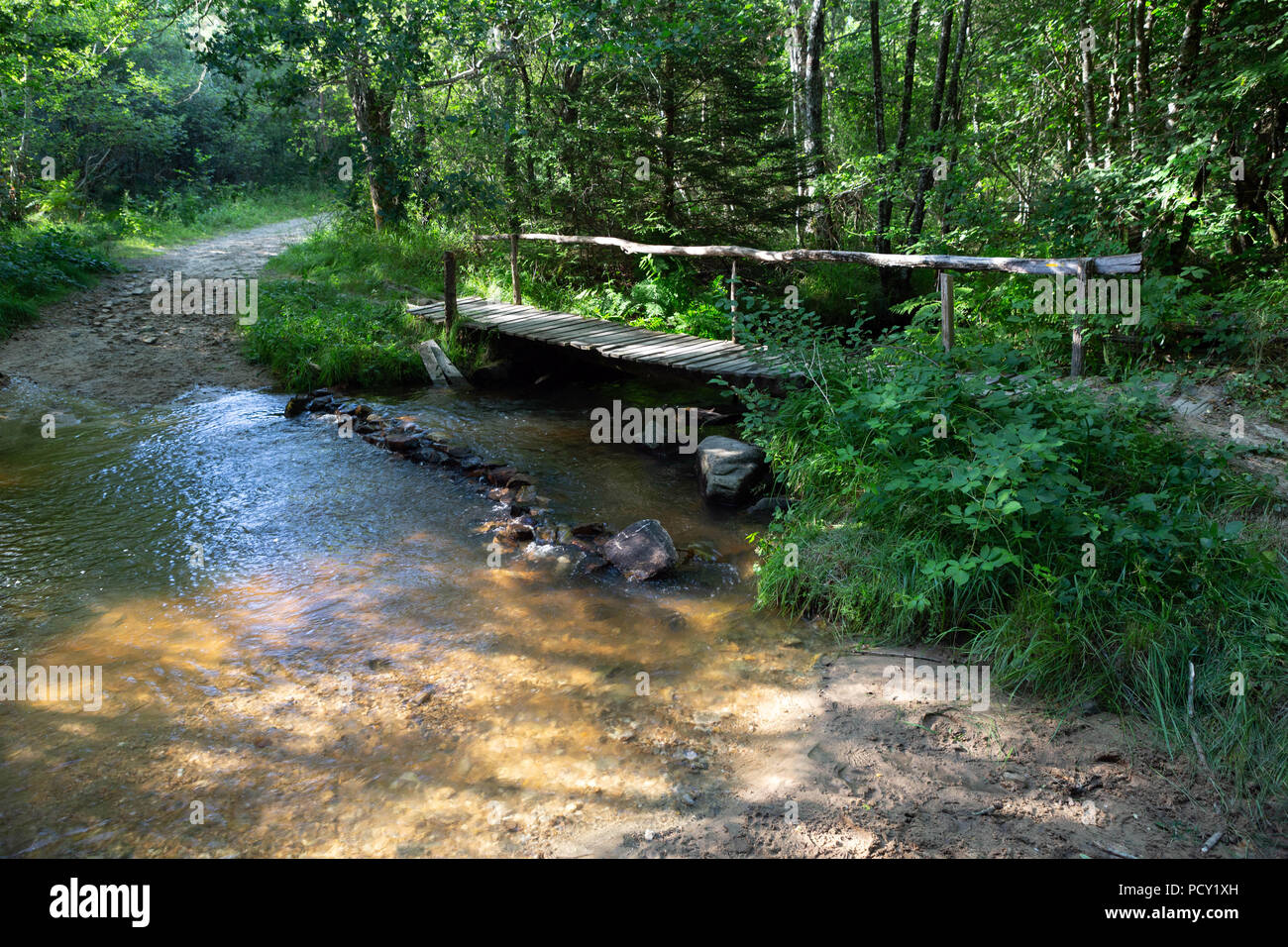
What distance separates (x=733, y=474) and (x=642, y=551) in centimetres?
141


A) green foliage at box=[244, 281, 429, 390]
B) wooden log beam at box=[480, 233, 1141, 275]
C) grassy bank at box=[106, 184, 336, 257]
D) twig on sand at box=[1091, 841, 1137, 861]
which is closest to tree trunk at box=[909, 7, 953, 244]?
wooden log beam at box=[480, 233, 1141, 275]

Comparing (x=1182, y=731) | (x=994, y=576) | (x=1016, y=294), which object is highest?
(x=1016, y=294)

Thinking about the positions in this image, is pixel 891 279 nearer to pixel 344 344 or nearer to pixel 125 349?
pixel 344 344

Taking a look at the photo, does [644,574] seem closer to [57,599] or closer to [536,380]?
[57,599]

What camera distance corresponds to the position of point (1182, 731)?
3256mm

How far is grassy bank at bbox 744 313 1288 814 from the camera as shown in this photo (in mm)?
3416

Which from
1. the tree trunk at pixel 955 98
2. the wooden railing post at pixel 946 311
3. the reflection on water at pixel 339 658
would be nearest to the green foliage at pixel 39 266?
the reflection on water at pixel 339 658

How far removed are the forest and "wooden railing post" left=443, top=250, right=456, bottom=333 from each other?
33cm

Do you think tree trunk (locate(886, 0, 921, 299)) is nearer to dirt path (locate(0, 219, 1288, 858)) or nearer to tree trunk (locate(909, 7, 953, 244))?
tree trunk (locate(909, 7, 953, 244))

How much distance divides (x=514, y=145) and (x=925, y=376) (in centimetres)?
921

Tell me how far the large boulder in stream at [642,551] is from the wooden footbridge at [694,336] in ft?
5.78

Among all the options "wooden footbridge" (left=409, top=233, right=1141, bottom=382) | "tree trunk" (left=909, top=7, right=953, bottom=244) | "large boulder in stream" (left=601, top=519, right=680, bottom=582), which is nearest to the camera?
"large boulder in stream" (left=601, top=519, right=680, bottom=582)

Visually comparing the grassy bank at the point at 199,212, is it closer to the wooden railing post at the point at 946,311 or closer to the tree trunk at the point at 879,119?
the tree trunk at the point at 879,119

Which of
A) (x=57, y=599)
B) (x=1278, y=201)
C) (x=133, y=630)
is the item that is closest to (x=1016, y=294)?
(x=1278, y=201)
